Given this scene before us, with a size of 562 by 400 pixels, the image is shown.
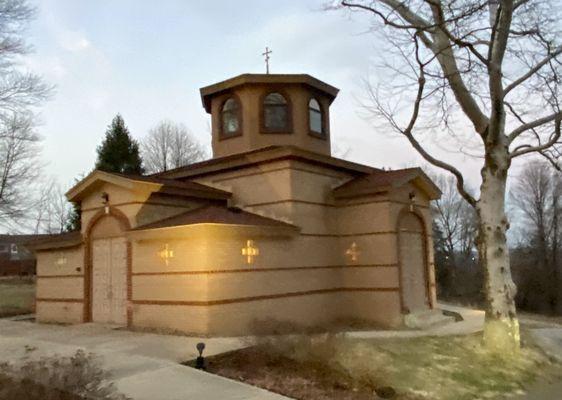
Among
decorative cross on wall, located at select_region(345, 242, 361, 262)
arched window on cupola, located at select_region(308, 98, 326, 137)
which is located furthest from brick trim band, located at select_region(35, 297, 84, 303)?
arched window on cupola, located at select_region(308, 98, 326, 137)

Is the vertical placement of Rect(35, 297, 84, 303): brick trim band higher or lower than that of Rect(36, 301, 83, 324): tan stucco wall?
higher

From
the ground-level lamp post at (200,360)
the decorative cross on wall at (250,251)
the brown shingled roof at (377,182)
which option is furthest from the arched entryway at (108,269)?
the brown shingled roof at (377,182)

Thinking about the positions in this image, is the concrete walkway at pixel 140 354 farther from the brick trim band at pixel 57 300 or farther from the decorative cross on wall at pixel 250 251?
the decorative cross on wall at pixel 250 251

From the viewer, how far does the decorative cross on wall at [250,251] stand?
13477mm

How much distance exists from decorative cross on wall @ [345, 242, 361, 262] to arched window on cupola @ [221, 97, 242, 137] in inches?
209

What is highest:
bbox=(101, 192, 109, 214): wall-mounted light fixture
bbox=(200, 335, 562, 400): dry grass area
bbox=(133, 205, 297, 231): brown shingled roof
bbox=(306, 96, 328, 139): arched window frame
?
bbox=(306, 96, 328, 139): arched window frame

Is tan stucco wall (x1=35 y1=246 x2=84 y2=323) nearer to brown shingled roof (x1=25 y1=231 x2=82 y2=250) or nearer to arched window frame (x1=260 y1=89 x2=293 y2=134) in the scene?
brown shingled roof (x1=25 y1=231 x2=82 y2=250)

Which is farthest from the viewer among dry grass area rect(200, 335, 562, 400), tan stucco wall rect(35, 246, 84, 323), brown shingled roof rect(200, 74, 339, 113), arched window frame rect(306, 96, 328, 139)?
arched window frame rect(306, 96, 328, 139)

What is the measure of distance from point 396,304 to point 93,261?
8942mm

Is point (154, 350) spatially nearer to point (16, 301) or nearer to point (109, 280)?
point (109, 280)

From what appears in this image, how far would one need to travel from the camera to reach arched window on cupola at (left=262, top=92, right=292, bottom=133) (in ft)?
57.8

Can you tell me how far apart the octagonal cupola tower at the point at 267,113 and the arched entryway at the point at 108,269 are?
4852 millimetres

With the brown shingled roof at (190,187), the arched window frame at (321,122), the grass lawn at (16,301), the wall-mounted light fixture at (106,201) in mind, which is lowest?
the grass lawn at (16,301)

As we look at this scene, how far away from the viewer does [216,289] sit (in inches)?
499
